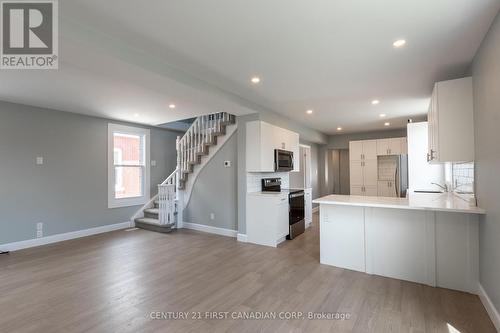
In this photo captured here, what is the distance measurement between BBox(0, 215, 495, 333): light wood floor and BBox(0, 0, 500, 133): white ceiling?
2.50 metres

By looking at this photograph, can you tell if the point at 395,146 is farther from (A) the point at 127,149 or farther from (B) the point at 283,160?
(A) the point at 127,149

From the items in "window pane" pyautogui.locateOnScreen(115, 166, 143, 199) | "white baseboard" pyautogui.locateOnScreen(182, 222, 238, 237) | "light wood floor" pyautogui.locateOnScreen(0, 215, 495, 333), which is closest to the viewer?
"light wood floor" pyautogui.locateOnScreen(0, 215, 495, 333)

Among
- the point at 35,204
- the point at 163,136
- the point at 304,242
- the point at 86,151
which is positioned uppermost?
the point at 163,136

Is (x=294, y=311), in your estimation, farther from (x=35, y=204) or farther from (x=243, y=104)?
(x=35, y=204)

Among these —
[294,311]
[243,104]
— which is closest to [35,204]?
[243,104]

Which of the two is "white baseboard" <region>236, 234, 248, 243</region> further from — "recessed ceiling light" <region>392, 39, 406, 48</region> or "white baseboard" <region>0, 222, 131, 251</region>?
"recessed ceiling light" <region>392, 39, 406, 48</region>

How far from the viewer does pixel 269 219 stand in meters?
4.38

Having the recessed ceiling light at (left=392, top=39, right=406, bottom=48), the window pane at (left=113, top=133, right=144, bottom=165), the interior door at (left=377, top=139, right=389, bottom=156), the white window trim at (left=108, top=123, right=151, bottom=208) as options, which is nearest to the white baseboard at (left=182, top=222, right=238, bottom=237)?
the white window trim at (left=108, top=123, right=151, bottom=208)

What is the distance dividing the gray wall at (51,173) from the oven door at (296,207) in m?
4.07

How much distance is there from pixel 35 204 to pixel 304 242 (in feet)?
16.8

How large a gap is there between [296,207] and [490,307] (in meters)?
3.17


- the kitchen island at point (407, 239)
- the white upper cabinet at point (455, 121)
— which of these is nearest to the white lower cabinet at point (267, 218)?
the kitchen island at point (407, 239)

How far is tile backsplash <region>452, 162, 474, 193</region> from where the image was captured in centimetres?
299

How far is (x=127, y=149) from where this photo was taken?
241 inches
